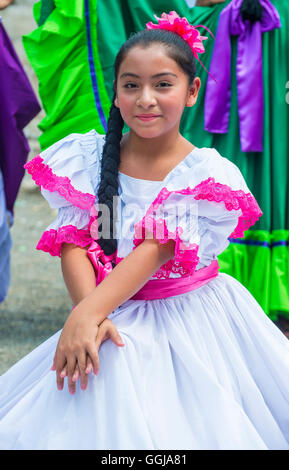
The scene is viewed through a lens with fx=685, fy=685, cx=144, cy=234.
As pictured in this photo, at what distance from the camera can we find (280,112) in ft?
7.91

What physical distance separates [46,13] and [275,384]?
1.60 metres

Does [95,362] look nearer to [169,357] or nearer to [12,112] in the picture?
[169,357]

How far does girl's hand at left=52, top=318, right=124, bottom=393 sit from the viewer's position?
1288mm

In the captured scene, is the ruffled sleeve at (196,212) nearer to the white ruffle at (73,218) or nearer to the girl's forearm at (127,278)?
the girl's forearm at (127,278)

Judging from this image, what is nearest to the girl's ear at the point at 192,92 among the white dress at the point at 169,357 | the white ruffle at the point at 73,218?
the white dress at the point at 169,357

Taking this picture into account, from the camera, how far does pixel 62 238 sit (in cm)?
152

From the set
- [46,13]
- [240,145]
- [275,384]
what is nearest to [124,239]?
[275,384]

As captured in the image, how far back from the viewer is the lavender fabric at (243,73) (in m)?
2.40

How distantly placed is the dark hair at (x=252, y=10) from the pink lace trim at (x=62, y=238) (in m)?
1.21

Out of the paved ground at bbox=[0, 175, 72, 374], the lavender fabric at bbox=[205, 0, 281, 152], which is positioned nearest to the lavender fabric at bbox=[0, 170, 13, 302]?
the paved ground at bbox=[0, 175, 72, 374]

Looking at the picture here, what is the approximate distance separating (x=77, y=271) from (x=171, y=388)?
0.34 metres

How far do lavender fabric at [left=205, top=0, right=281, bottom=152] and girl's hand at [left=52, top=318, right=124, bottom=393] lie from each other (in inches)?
49.0

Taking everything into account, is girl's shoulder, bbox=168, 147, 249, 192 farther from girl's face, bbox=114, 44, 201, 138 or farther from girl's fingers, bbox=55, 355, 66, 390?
girl's fingers, bbox=55, 355, 66, 390
